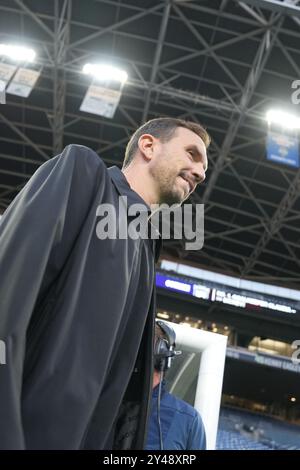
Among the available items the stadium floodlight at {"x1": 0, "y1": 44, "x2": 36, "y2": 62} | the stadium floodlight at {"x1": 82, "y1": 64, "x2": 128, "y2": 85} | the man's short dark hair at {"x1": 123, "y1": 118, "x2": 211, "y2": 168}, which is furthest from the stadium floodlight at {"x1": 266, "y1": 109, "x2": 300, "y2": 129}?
the man's short dark hair at {"x1": 123, "y1": 118, "x2": 211, "y2": 168}

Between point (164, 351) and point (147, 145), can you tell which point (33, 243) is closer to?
point (147, 145)

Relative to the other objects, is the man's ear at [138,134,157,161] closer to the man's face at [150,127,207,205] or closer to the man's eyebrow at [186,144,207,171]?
the man's face at [150,127,207,205]

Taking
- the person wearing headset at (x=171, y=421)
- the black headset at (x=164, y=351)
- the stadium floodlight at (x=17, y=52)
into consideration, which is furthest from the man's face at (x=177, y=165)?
the stadium floodlight at (x=17, y=52)

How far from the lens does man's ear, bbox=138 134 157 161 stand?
1.29 metres

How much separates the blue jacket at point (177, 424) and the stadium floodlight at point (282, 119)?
1157 cm

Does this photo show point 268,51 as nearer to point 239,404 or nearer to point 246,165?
point 246,165

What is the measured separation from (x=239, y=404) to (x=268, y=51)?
58.7 feet

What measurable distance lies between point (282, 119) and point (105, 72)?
582 centimetres

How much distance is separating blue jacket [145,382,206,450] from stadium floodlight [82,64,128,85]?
11.2m

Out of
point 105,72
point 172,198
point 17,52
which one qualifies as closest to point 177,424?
point 172,198

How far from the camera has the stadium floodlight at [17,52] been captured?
12164mm

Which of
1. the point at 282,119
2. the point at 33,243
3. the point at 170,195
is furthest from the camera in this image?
the point at 282,119

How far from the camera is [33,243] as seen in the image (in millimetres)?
747
